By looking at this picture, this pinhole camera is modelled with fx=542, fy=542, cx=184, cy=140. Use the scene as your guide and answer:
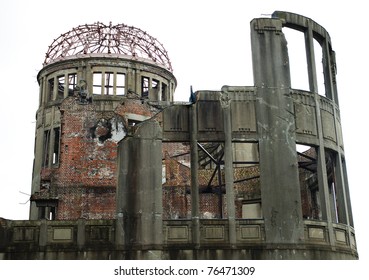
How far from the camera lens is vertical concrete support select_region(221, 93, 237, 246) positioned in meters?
19.4

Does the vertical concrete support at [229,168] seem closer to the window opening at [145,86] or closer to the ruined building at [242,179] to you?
the ruined building at [242,179]

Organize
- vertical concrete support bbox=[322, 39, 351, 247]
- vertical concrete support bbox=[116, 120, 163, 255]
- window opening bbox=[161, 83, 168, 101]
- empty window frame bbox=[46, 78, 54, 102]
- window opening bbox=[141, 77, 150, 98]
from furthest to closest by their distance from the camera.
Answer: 1. window opening bbox=[161, 83, 168, 101]
2. window opening bbox=[141, 77, 150, 98]
3. empty window frame bbox=[46, 78, 54, 102]
4. vertical concrete support bbox=[322, 39, 351, 247]
5. vertical concrete support bbox=[116, 120, 163, 255]

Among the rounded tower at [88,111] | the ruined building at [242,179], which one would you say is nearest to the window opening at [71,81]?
the rounded tower at [88,111]

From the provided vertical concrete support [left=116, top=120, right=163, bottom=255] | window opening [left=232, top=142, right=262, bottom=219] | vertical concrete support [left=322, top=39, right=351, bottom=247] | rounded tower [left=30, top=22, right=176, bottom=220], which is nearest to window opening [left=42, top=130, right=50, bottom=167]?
rounded tower [left=30, top=22, right=176, bottom=220]

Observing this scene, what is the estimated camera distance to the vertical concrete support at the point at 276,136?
64.3 feet

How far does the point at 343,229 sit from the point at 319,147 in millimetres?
3324

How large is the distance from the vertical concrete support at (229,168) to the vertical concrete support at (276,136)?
1.14 m

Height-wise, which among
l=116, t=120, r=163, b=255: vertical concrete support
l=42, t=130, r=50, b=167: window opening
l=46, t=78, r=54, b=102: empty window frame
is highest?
l=46, t=78, r=54, b=102: empty window frame

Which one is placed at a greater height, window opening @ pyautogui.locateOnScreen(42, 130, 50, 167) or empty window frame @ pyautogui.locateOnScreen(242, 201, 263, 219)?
window opening @ pyautogui.locateOnScreen(42, 130, 50, 167)

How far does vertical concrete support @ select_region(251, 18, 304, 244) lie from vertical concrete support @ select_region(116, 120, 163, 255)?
391 centimetres

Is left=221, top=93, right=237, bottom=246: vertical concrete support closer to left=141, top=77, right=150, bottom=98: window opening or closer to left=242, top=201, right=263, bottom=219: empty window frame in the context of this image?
left=242, top=201, right=263, bottom=219: empty window frame

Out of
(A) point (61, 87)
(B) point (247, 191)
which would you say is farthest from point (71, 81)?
(B) point (247, 191)

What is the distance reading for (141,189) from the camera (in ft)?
64.0
